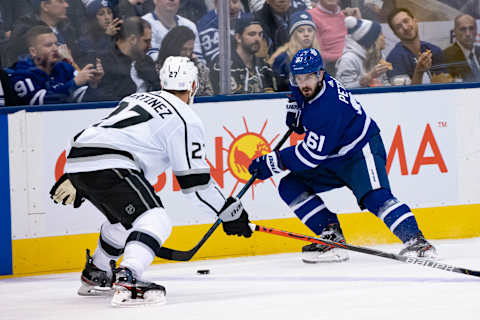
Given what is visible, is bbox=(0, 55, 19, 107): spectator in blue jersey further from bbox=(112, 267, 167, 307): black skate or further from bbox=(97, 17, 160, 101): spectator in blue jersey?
bbox=(112, 267, 167, 307): black skate

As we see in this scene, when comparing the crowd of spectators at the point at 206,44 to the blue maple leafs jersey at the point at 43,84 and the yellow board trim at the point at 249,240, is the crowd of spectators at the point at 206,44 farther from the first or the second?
the yellow board trim at the point at 249,240

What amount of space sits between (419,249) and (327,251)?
46 cm

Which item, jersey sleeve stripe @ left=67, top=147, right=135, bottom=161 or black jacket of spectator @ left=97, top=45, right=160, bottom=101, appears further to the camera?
black jacket of spectator @ left=97, top=45, right=160, bottom=101

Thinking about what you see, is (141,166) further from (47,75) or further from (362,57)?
(362,57)

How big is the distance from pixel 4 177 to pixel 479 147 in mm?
2586

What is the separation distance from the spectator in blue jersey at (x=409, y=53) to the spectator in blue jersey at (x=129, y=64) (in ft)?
4.63

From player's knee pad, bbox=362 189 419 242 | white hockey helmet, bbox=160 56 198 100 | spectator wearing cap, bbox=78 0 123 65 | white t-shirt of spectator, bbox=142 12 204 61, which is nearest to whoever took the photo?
white hockey helmet, bbox=160 56 198 100

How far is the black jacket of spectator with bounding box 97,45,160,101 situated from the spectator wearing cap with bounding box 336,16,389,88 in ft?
3.66

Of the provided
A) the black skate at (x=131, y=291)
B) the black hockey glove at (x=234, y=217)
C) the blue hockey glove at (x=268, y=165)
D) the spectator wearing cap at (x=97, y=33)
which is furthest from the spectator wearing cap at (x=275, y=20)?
the black skate at (x=131, y=291)

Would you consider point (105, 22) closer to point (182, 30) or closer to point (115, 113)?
point (182, 30)

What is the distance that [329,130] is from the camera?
3602mm

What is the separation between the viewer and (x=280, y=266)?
154 inches

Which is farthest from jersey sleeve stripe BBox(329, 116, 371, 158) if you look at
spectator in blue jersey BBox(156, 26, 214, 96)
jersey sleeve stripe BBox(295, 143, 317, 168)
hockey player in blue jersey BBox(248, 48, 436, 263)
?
spectator in blue jersey BBox(156, 26, 214, 96)

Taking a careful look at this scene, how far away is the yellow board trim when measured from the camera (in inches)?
152
